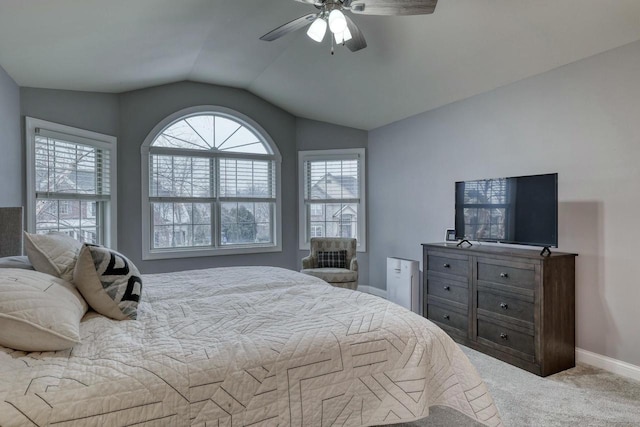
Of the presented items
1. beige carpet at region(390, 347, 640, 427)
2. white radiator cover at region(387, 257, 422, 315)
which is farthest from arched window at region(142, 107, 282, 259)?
beige carpet at region(390, 347, 640, 427)

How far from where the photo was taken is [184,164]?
480cm

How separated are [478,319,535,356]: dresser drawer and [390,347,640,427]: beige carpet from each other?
0.54 feet

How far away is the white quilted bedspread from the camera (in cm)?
108

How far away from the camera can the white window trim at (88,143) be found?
10.8ft

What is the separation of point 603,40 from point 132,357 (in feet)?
11.6

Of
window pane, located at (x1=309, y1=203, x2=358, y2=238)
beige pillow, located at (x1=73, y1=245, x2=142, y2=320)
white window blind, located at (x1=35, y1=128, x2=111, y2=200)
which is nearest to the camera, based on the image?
beige pillow, located at (x1=73, y1=245, x2=142, y2=320)

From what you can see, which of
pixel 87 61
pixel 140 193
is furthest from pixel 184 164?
pixel 87 61

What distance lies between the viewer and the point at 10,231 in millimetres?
2402

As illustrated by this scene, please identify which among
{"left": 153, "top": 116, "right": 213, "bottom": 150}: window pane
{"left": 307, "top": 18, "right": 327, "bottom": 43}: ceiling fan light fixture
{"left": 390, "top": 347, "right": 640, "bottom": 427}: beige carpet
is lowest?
{"left": 390, "top": 347, "right": 640, "bottom": 427}: beige carpet

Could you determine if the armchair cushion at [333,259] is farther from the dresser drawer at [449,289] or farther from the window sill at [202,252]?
the dresser drawer at [449,289]

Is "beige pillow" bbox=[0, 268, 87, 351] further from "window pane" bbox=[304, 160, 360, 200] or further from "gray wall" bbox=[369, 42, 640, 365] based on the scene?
"window pane" bbox=[304, 160, 360, 200]

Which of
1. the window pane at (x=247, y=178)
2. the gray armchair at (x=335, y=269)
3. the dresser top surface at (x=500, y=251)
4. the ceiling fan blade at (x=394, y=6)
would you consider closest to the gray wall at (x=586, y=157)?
the dresser top surface at (x=500, y=251)

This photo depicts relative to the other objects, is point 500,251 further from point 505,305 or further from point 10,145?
point 10,145

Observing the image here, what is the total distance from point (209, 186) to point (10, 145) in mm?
2227
